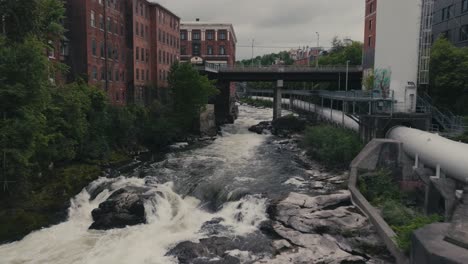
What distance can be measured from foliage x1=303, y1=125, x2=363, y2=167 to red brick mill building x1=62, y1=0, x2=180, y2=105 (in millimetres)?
20500

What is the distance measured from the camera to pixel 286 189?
26734 millimetres

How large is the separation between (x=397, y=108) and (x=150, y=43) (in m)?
35.0

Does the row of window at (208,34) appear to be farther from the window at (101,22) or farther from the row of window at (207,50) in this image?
the window at (101,22)

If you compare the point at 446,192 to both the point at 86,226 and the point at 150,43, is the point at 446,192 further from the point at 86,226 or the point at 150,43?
the point at 150,43

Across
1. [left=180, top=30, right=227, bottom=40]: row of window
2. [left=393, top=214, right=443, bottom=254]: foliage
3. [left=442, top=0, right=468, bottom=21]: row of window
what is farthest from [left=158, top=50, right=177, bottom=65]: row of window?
[left=393, top=214, right=443, bottom=254]: foliage

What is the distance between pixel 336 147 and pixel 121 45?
3146cm

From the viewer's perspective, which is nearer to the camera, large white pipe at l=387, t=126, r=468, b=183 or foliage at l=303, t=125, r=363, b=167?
large white pipe at l=387, t=126, r=468, b=183

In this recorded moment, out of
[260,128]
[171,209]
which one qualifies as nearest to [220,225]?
[171,209]

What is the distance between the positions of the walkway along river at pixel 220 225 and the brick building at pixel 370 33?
24073 millimetres

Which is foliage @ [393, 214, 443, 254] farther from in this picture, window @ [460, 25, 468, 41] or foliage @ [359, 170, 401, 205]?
window @ [460, 25, 468, 41]

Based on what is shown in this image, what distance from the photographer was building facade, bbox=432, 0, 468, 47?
5191 cm

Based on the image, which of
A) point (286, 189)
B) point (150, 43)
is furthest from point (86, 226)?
point (150, 43)

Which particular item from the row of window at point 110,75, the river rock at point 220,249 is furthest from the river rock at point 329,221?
the row of window at point 110,75

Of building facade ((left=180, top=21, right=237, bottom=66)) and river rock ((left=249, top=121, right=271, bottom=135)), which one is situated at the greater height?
building facade ((left=180, top=21, right=237, bottom=66))
